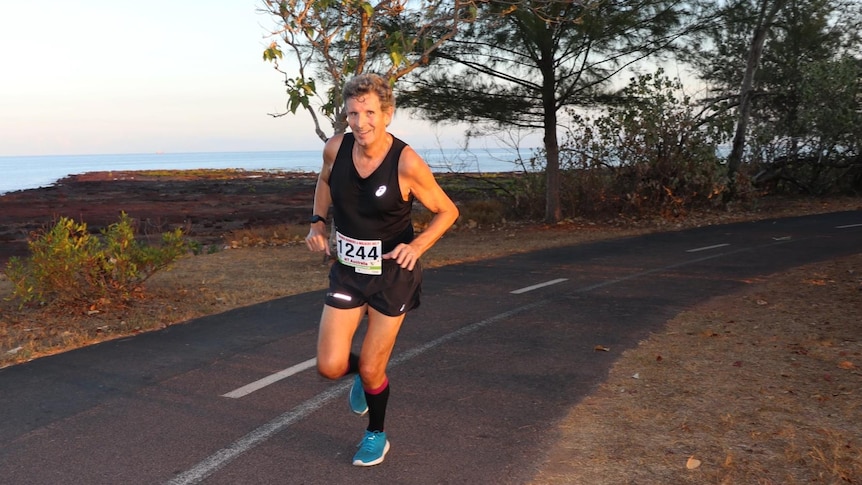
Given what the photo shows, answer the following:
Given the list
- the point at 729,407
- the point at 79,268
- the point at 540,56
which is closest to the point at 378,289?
the point at 729,407

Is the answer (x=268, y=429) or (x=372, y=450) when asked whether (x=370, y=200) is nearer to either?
(x=372, y=450)

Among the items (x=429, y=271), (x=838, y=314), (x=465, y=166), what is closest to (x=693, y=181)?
(x=465, y=166)

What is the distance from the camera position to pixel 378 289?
424cm

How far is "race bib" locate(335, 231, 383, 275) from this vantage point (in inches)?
166

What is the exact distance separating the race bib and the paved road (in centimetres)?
115

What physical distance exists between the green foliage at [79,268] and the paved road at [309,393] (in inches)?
58.1

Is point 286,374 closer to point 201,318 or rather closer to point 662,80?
point 201,318

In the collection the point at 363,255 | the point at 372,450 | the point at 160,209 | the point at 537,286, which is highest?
the point at 363,255

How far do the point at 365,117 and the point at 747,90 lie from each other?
2135 cm

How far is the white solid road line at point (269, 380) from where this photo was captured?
5805 mm

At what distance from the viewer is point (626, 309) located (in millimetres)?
8875

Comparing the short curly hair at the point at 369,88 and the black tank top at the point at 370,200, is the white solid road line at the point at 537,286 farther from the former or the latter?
the short curly hair at the point at 369,88

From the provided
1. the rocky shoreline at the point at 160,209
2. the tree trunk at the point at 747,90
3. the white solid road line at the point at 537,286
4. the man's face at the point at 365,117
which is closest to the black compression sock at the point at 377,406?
the man's face at the point at 365,117

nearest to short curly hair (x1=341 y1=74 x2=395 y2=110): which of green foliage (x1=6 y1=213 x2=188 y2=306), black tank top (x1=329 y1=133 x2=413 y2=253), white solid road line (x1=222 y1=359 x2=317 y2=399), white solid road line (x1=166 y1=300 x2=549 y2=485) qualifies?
black tank top (x1=329 y1=133 x2=413 y2=253)
